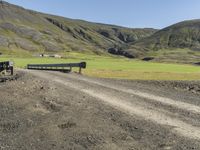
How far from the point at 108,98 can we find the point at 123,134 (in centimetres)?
786

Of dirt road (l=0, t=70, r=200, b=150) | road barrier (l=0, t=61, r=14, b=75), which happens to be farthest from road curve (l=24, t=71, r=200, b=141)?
road barrier (l=0, t=61, r=14, b=75)

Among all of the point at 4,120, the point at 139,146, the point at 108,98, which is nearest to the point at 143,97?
the point at 108,98

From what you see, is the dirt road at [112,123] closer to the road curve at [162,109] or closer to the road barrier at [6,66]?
the road curve at [162,109]

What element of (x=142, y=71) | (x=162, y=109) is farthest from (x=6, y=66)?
(x=162, y=109)

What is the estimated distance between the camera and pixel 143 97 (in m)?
20.1

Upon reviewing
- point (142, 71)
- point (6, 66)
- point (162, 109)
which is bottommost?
point (142, 71)

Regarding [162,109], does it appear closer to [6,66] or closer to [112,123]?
[112,123]

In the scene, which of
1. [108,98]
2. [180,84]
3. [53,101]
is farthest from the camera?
[180,84]

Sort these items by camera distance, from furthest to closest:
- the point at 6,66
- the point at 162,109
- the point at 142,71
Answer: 1. the point at 142,71
2. the point at 6,66
3. the point at 162,109

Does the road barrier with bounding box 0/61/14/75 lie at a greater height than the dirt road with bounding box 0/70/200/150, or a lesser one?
lesser

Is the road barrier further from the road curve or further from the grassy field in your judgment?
the road curve

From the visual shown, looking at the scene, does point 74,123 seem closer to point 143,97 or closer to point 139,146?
point 139,146

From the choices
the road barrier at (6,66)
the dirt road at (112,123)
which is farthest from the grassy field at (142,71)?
the dirt road at (112,123)

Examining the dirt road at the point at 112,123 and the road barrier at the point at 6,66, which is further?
the road barrier at the point at 6,66
